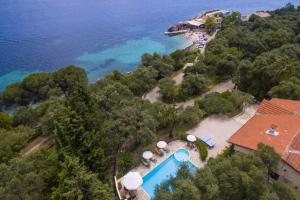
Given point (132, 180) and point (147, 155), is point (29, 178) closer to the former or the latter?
point (132, 180)

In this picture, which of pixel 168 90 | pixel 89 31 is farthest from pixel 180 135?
pixel 89 31

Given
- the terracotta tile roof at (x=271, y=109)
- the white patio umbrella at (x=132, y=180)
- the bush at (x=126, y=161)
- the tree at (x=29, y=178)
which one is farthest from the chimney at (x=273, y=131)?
the tree at (x=29, y=178)

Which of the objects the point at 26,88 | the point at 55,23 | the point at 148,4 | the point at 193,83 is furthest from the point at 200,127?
Answer: the point at 148,4

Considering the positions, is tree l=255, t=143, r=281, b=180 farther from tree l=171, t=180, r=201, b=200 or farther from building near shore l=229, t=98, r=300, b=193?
tree l=171, t=180, r=201, b=200

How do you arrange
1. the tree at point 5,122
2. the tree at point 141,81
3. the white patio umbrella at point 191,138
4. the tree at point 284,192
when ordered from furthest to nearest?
the tree at point 141,81
the tree at point 5,122
the white patio umbrella at point 191,138
the tree at point 284,192

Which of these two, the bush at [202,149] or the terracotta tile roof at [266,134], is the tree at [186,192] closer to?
the terracotta tile roof at [266,134]

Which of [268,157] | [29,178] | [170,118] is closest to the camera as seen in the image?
[268,157]
